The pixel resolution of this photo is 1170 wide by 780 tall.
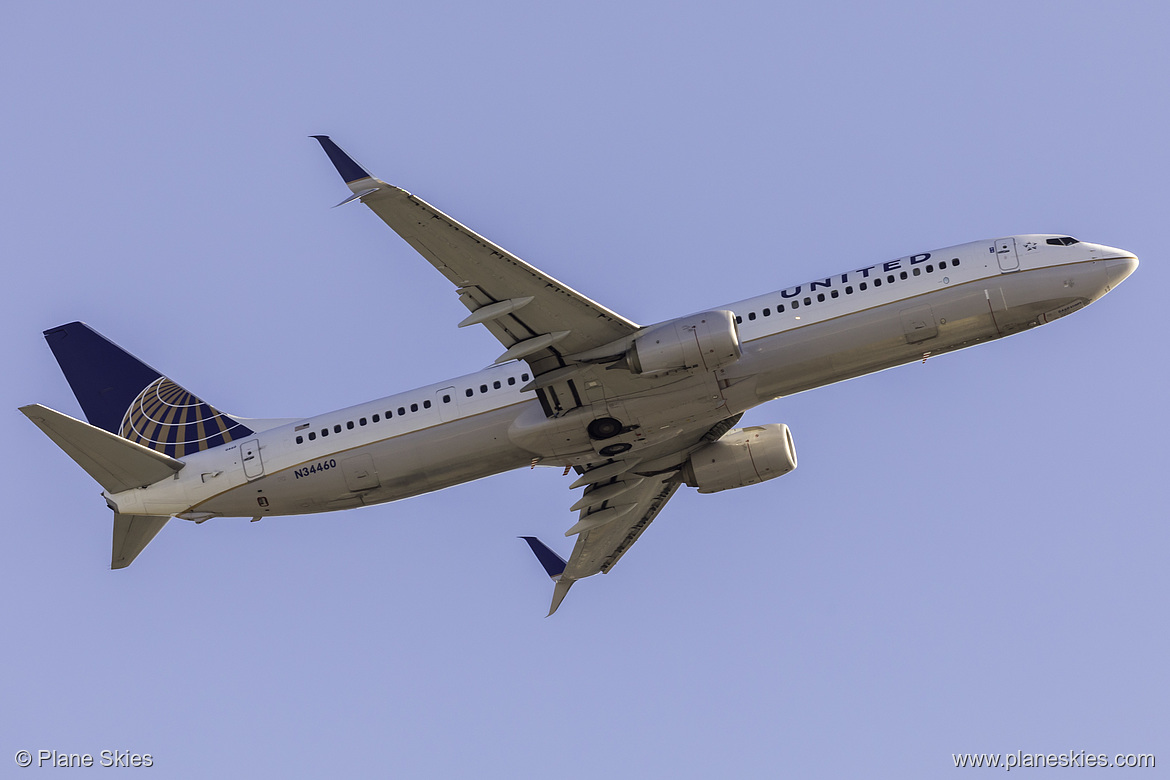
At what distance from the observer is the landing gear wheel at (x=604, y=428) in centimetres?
3928

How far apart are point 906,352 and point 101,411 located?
1135 inches

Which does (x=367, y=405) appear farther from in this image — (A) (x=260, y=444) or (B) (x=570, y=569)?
(B) (x=570, y=569)

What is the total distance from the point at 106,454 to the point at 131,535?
3829 millimetres

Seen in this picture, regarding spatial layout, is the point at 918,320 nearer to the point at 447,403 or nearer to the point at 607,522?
the point at 607,522

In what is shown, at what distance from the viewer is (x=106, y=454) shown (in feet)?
131

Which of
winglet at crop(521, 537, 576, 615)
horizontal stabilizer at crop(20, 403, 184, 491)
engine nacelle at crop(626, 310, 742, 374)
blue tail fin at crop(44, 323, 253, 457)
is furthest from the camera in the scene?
winglet at crop(521, 537, 576, 615)

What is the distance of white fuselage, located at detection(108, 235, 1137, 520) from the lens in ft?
126

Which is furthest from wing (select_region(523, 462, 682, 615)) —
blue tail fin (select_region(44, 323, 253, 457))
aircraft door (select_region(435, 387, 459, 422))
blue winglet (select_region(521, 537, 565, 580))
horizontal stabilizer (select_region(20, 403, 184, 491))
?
horizontal stabilizer (select_region(20, 403, 184, 491))

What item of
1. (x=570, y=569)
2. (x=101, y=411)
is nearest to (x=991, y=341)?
(x=570, y=569)

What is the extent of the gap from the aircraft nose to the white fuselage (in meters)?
0.03

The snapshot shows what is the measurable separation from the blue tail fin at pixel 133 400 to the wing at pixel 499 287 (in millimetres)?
11750

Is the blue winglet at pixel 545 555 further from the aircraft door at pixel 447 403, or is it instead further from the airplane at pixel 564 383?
the aircraft door at pixel 447 403

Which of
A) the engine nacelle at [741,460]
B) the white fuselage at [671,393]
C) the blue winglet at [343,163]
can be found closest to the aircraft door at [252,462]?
the white fuselage at [671,393]

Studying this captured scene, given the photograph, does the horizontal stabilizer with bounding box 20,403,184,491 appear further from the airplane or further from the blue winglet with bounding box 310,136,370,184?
the blue winglet with bounding box 310,136,370,184
